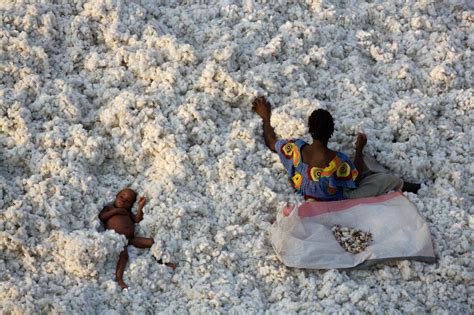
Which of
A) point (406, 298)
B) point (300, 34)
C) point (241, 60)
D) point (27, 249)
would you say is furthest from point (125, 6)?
point (406, 298)

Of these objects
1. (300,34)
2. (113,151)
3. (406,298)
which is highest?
(300,34)

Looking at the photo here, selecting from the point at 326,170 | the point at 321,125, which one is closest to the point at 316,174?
the point at 326,170

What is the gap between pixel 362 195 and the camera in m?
3.08

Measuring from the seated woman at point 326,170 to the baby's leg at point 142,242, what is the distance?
72 cm

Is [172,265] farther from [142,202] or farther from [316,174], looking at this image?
[316,174]

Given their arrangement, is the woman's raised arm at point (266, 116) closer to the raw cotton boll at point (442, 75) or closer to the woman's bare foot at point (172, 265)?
the woman's bare foot at point (172, 265)

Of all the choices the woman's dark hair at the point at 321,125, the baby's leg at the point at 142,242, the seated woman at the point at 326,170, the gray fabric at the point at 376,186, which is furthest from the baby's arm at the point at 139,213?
the gray fabric at the point at 376,186

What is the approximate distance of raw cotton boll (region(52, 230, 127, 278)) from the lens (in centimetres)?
265

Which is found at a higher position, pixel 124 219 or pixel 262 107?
pixel 262 107

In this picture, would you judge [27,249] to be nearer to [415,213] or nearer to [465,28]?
[415,213]

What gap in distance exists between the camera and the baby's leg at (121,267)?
2680 mm

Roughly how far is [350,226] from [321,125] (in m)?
0.46

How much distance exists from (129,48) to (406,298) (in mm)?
1796

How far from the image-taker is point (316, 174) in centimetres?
304
